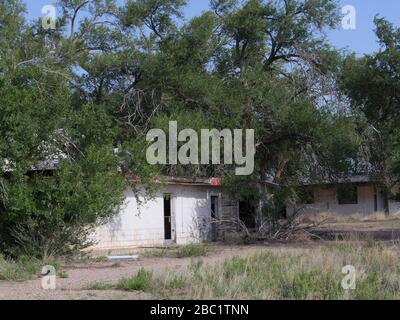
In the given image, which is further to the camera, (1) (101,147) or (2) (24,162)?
(1) (101,147)

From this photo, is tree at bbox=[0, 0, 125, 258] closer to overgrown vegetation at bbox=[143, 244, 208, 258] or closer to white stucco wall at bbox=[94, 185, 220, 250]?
overgrown vegetation at bbox=[143, 244, 208, 258]

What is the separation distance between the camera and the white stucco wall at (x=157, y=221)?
22.9 metres

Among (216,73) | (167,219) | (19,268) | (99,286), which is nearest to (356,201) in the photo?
(216,73)

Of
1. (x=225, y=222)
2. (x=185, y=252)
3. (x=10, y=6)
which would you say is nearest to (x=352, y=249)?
(x=185, y=252)

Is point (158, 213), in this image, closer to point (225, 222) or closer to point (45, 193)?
point (225, 222)

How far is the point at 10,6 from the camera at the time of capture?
102 ft

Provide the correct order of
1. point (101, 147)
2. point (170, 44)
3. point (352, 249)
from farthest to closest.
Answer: point (170, 44)
point (101, 147)
point (352, 249)

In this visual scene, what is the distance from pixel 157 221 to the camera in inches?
981

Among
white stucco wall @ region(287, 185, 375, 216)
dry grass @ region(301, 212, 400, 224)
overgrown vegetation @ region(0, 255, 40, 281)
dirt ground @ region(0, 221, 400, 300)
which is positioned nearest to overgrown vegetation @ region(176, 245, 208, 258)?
dirt ground @ region(0, 221, 400, 300)

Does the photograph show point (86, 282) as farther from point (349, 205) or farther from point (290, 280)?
point (349, 205)

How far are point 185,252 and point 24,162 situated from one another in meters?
6.37

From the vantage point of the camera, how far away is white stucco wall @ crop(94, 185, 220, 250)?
2288 cm

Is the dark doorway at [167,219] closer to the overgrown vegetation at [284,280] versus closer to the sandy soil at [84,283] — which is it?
the sandy soil at [84,283]

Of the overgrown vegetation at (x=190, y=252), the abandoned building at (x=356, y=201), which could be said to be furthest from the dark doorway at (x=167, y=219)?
the abandoned building at (x=356, y=201)
